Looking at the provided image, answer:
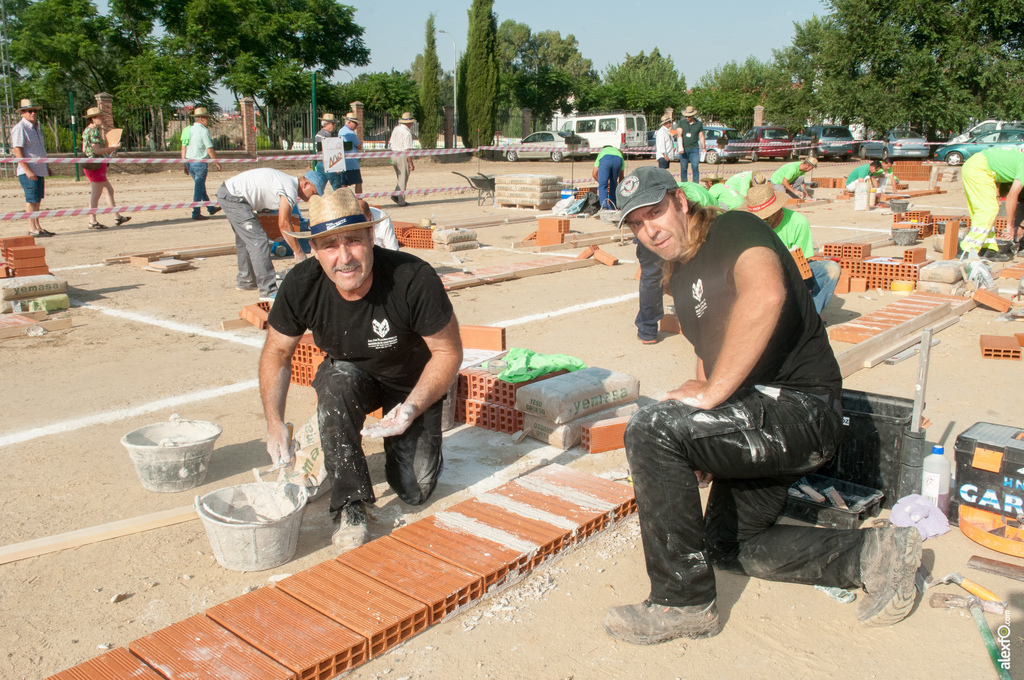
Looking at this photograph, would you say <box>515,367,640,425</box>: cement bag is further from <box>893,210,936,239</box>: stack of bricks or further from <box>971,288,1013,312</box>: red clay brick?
<box>893,210,936,239</box>: stack of bricks

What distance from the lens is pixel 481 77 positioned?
154 feet

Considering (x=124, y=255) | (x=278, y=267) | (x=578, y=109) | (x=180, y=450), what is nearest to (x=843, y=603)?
(x=180, y=450)

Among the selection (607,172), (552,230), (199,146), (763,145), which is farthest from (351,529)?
(763,145)

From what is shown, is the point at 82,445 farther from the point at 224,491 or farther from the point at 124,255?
the point at 124,255

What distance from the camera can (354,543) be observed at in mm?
3561

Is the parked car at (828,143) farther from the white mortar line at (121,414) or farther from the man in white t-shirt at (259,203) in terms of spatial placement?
the white mortar line at (121,414)

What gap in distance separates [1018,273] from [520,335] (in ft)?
20.9

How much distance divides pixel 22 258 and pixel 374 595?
7603 mm

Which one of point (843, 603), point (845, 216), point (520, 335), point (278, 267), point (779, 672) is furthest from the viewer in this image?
point (845, 216)

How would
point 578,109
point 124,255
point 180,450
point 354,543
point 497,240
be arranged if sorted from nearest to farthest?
point 354,543, point 180,450, point 124,255, point 497,240, point 578,109

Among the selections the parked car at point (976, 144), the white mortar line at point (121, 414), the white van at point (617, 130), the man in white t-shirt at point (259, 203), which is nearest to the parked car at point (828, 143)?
the parked car at point (976, 144)

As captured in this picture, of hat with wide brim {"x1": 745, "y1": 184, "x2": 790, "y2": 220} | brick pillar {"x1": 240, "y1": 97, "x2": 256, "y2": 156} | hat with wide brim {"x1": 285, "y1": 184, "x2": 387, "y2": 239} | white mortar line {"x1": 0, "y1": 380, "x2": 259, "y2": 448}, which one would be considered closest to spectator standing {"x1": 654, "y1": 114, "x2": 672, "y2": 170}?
hat with wide brim {"x1": 745, "y1": 184, "x2": 790, "y2": 220}

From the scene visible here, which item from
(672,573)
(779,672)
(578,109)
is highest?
(578,109)

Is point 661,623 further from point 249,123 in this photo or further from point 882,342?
point 249,123
